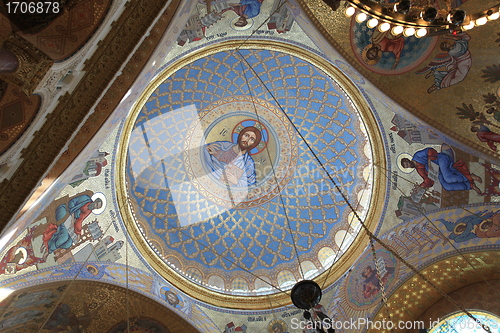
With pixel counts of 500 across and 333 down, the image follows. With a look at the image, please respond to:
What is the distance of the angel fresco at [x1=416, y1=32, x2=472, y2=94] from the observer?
7.07 meters

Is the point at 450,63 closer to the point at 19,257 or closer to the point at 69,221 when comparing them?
the point at 69,221

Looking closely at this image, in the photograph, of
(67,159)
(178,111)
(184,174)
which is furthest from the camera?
(184,174)

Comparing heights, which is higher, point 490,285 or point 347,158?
point 347,158

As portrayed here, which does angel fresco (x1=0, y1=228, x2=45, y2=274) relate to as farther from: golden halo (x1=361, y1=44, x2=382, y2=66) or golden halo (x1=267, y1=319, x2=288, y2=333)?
golden halo (x1=361, y1=44, x2=382, y2=66)

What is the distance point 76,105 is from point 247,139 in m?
6.80

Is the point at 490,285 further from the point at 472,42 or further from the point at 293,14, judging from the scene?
the point at 293,14

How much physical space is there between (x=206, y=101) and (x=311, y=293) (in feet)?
20.8

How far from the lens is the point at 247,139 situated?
1169 cm

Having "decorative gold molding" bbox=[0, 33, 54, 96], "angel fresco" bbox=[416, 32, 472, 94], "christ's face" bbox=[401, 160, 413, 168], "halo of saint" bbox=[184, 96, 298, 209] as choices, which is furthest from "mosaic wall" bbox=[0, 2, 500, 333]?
"decorative gold molding" bbox=[0, 33, 54, 96]

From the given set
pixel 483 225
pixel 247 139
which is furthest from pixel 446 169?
pixel 247 139

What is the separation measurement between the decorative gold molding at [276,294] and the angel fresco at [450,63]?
1.84 metres

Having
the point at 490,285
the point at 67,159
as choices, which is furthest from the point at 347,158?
the point at 67,159

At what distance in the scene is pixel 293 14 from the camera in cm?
772

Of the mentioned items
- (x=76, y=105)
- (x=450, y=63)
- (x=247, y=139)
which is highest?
(x=247, y=139)
